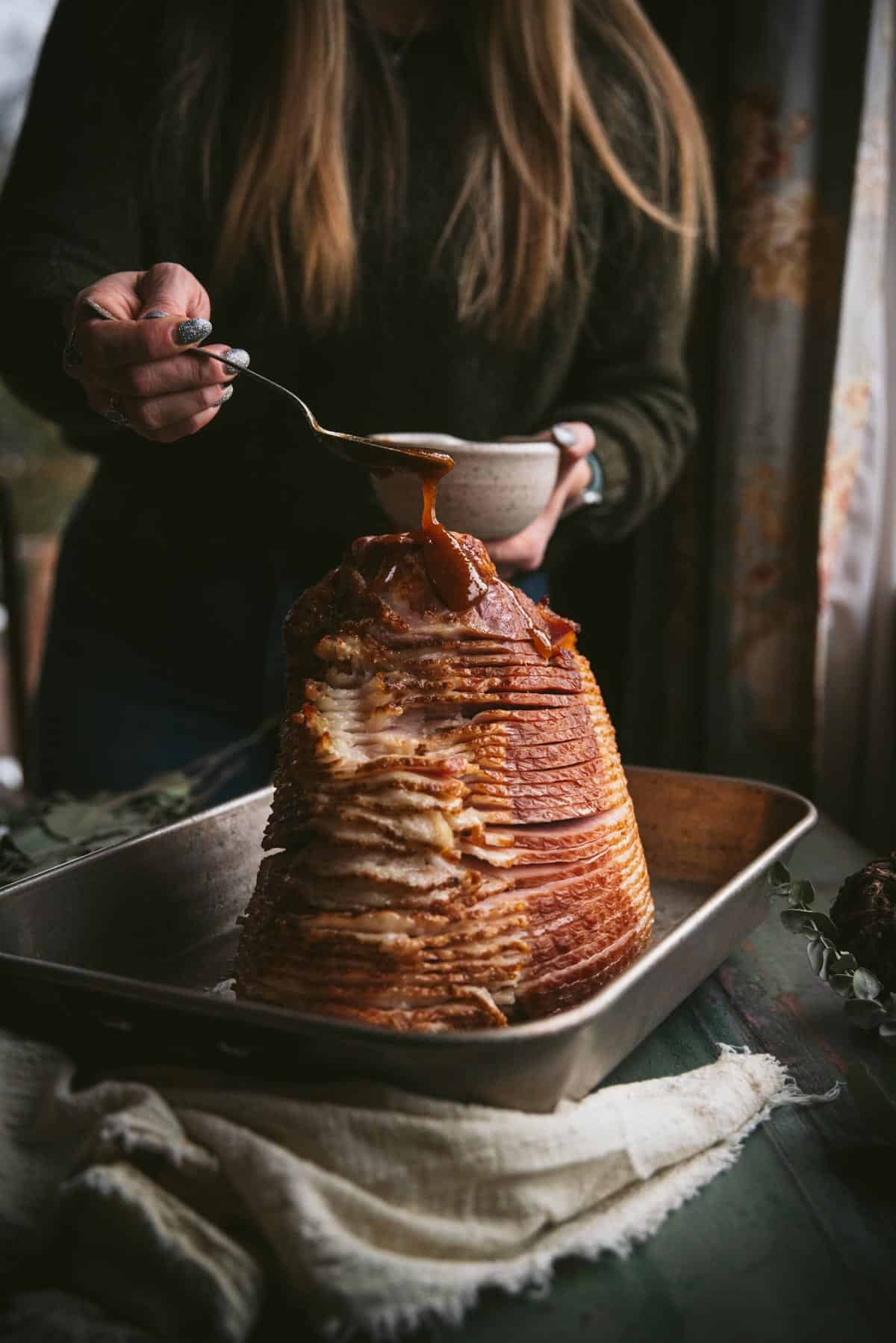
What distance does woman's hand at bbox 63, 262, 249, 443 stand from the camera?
1.02 metres

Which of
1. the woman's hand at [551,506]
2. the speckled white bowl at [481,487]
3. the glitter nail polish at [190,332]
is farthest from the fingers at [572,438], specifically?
the glitter nail polish at [190,332]

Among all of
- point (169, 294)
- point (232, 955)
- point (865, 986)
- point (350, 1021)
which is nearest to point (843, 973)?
point (865, 986)

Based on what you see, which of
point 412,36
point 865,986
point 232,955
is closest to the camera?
point 865,986

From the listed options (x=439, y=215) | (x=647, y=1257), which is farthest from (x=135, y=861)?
(x=439, y=215)

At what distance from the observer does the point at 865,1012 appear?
3.29 feet

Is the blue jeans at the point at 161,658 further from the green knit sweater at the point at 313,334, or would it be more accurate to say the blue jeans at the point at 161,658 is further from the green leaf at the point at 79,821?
the green leaf at the point at 79,821

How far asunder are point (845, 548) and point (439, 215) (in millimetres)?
1017

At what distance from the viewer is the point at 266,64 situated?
67.9 inches

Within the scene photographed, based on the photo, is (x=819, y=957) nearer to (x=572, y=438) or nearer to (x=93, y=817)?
(x=572, y=438)

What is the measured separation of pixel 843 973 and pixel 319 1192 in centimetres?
53

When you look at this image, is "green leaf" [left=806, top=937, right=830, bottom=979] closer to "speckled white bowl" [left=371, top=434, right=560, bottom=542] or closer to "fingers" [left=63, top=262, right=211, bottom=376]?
"speckled white bowl" [left=371, top=434, right=560, bottom=542]

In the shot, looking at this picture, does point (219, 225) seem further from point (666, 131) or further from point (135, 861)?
point (135, 861)

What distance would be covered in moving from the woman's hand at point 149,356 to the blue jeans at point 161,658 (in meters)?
0.71

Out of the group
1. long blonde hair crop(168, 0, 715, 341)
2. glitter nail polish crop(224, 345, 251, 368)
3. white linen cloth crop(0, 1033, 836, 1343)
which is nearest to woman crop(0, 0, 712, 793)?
long blonde hair crop(168, 0, 715, 341)
